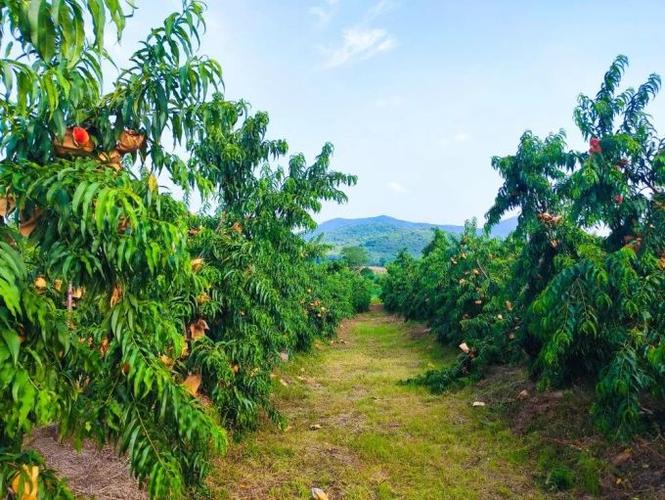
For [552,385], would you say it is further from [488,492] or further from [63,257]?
[63,257]

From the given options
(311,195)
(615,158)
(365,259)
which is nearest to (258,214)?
(311,195)

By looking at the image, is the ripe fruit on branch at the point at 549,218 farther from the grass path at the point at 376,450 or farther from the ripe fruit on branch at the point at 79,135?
the ripe fruit on branch at the point at 79,135

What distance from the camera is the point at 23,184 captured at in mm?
1897

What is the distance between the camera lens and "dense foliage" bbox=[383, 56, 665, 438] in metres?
4.96

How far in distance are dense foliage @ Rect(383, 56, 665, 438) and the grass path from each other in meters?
1.15

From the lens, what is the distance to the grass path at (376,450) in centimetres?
530

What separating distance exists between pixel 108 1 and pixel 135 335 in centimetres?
165

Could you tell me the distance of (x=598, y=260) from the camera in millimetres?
5227

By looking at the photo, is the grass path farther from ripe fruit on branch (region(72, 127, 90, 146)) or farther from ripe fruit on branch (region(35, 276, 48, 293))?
ripe fruit on branch (region(72, 127, 90, 146))

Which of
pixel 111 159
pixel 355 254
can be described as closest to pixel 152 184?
pixel 111 159

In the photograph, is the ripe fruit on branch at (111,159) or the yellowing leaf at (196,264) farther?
the yellowing leaf at (196,264)

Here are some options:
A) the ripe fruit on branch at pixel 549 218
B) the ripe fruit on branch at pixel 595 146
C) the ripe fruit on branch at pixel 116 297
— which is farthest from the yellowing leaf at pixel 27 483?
the ripe fruit on branch at pixel 549 218

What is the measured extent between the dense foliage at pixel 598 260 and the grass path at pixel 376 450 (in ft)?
3.76

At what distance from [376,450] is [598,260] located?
3.68 m
